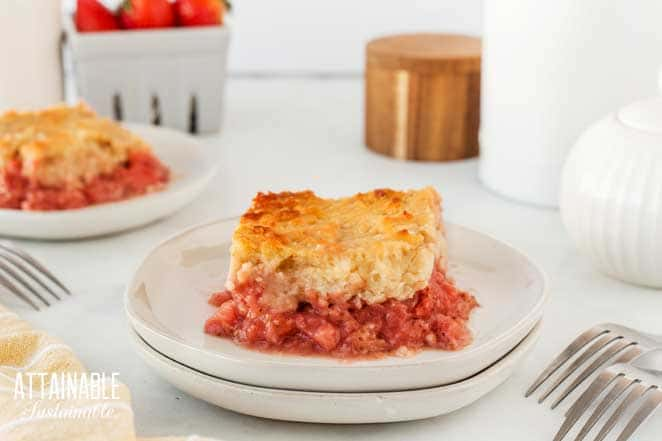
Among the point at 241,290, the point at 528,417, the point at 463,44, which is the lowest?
the point at 528,417

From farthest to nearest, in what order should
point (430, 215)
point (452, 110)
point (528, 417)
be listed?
point (452, 110) → point (430, 215) → point (528, 417)

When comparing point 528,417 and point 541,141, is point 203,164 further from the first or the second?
point 528,417

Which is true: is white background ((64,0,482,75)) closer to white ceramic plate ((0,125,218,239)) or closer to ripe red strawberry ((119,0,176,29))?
ripe red strawberry ((119,0,176,29))

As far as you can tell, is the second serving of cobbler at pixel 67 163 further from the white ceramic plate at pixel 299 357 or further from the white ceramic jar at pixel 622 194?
the white ceramic jar at pixel 622 194

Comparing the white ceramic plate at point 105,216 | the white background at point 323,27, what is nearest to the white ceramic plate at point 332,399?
the white ceramic plate at point 105,216

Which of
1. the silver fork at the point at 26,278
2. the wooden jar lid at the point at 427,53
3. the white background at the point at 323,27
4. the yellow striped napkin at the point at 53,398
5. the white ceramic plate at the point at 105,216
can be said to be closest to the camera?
the yellow striped napkin at the point at 53,398

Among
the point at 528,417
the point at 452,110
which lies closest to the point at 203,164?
the point at 452,110
